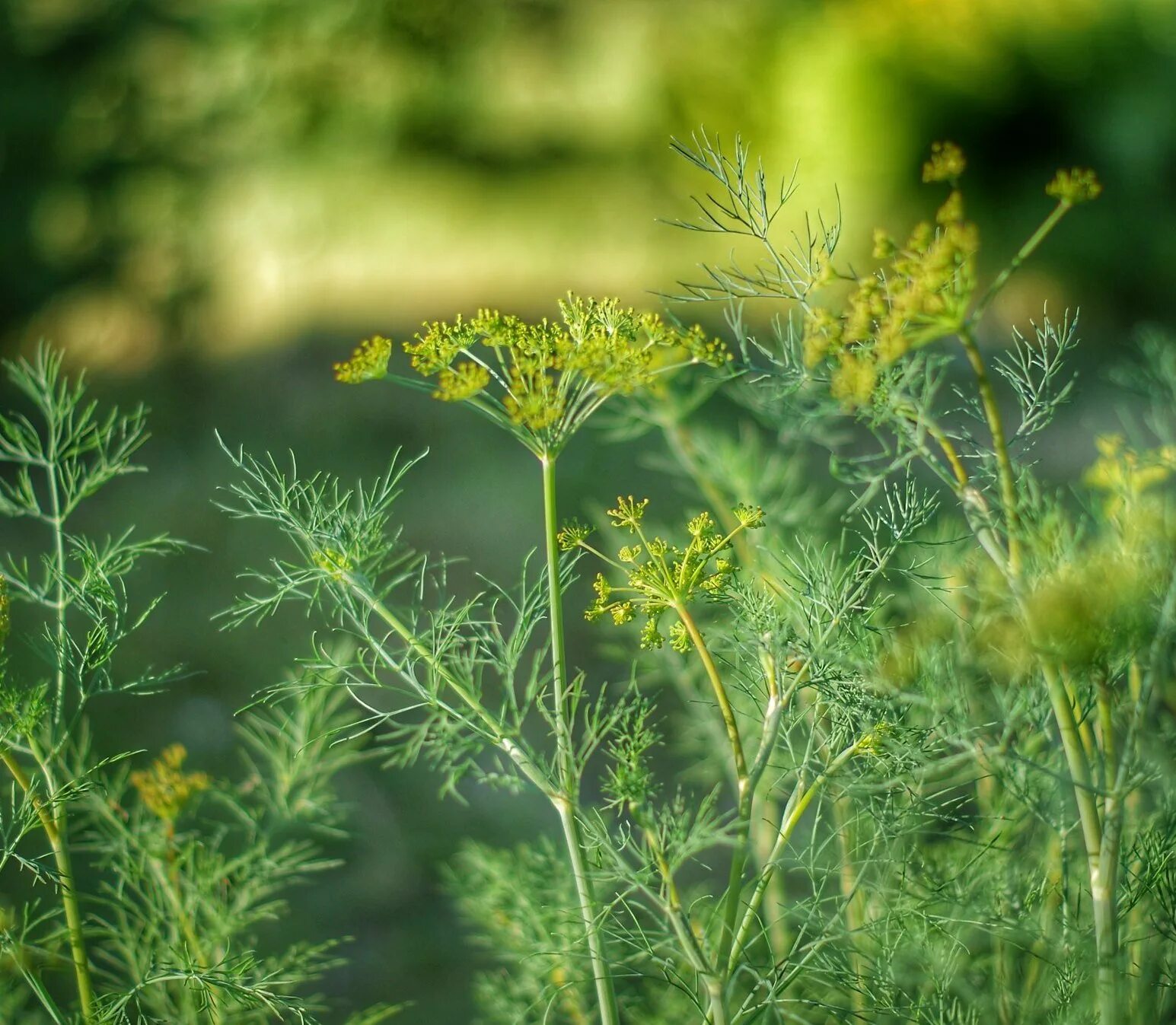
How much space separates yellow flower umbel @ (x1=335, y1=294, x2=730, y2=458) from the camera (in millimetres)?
489

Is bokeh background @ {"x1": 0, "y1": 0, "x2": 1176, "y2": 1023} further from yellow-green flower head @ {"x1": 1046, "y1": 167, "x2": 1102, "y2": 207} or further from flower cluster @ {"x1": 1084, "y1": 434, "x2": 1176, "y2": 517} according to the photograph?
yellow-green flower head @ {"x1": 1046, "y1": 167, "x2": 1102, "y2": 207}

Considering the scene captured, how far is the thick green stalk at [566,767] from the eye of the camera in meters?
0.49

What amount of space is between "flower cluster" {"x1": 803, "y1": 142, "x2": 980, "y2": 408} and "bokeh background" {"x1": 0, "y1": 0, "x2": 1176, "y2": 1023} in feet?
5.06

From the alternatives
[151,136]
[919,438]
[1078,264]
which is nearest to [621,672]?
[919,438]

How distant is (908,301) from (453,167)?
2.53 meters

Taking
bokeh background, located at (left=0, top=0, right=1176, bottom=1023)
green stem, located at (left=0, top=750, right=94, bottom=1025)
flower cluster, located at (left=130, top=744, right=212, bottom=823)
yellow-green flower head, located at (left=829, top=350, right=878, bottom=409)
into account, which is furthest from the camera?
bokeh background, located at (left=0, top=0, right=1176, bottom=1023)

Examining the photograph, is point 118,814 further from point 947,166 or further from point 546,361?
point 947,166

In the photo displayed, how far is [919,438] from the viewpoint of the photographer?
1.58 ft

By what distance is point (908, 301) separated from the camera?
435mm

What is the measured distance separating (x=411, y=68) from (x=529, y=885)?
2349 millimetres

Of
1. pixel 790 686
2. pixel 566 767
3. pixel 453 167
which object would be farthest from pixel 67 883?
pixel 453 167

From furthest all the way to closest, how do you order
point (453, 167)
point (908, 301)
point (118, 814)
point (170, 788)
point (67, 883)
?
point (453, 167)
point (118, 814)
point (170, 788)
point (67, 883)
point (908, 301)

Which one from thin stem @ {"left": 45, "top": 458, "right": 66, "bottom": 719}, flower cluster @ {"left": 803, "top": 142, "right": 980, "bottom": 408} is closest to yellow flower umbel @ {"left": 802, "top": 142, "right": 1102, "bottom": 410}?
flower cluster @ {"left": 803, "top": 142, "right": 980, "bottom": 408}

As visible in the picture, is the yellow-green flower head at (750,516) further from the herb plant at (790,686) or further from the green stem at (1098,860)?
the green stem at (1098,860)
